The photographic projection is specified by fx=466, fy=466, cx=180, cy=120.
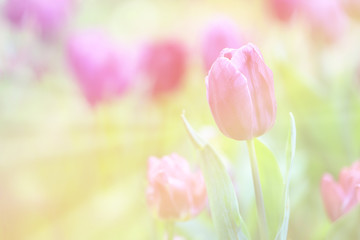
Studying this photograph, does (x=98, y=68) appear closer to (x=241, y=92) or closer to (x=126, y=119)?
(x=126, y=119)

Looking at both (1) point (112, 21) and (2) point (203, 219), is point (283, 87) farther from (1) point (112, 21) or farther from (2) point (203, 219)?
(1) point (112, 21)

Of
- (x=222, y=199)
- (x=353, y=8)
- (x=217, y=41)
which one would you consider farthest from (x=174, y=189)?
(x=353, y=8)

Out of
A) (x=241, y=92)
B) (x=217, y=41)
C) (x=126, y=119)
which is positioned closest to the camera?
(x=241, y=92)

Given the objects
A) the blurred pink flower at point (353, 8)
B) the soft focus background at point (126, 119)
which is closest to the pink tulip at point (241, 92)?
the soft focus background at point (126, 119)

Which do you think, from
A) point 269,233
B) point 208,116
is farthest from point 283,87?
point 269,233

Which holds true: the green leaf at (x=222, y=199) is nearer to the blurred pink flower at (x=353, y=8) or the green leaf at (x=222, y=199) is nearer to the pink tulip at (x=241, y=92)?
the pink tulip at (x=241, y=92)

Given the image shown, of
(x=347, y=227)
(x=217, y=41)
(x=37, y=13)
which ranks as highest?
(x=37, y=13)
